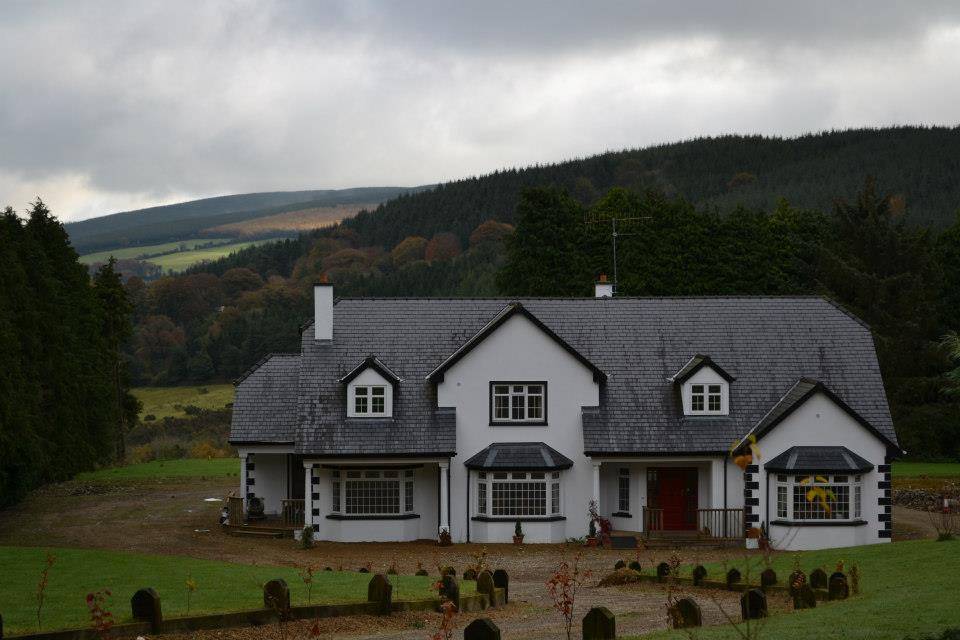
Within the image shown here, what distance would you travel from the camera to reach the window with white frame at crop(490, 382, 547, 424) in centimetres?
3603

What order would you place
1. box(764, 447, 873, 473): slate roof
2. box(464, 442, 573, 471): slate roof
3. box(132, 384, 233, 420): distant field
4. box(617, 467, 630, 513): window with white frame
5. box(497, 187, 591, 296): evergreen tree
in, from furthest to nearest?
box(132, 384, 233, 420): distant field < box(497, 187, 591, 296): evergreen tree < box(617, 467, 630, 513): window with white frame < box(464, 442, 573, 471): slate roof < box(764, 447, 873, 473): slate roof

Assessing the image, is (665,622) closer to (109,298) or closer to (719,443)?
(719,443)

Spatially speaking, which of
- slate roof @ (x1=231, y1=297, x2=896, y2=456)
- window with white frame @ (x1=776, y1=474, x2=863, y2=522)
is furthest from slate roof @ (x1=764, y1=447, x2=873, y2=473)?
slate roof @ (x1=231, y1=297, x2=896, y2=456)

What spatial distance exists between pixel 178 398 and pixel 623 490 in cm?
6827

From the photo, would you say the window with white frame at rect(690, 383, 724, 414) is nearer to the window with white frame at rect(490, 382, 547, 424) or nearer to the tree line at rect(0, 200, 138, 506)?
the window with white frame at rect(490, 382, 547, 424)

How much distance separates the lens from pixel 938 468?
2028 inches

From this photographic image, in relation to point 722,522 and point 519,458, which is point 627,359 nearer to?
point 519,458

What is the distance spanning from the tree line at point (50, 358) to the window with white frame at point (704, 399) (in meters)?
20.8

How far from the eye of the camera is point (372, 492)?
35781 mm

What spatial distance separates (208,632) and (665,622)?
22.5 ft

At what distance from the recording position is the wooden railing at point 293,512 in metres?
36.2

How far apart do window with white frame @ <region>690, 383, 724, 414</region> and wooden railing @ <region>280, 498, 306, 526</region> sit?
→ 12.1 meters

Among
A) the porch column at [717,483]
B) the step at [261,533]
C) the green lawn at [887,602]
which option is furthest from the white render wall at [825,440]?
the step at [261,533]

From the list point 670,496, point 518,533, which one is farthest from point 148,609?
point 670,496
